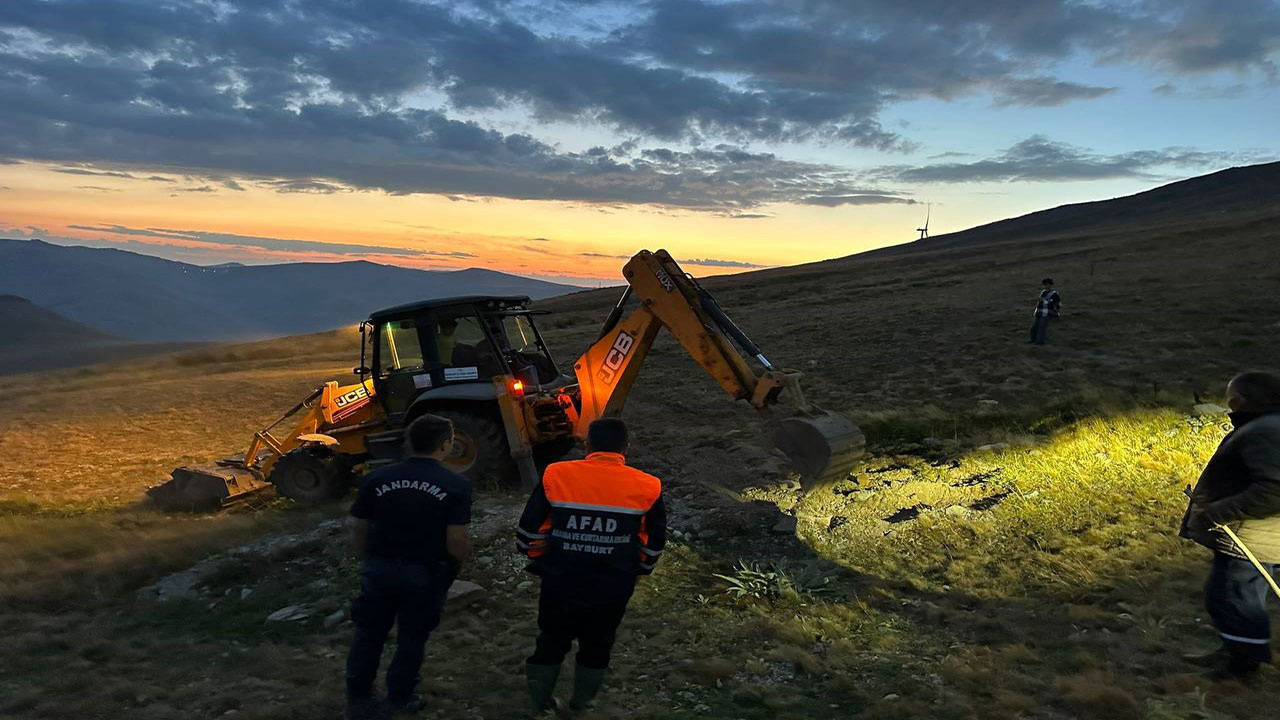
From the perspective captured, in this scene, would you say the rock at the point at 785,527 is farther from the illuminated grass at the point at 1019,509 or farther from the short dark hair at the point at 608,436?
the short dark hair at the point at 608,436

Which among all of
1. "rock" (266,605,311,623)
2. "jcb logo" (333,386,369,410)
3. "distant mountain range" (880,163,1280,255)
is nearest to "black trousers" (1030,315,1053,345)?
"jcb logo" (333,386,369,410)

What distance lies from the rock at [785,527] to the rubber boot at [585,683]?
13.6 feet

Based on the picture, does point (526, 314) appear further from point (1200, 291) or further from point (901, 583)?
point (1200, 291)

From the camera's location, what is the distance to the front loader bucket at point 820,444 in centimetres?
737

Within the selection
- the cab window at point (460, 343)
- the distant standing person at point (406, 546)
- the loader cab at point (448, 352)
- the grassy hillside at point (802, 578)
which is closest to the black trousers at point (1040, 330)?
the grassy hillside at point (802, 578)

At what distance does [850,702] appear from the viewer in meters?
4.80

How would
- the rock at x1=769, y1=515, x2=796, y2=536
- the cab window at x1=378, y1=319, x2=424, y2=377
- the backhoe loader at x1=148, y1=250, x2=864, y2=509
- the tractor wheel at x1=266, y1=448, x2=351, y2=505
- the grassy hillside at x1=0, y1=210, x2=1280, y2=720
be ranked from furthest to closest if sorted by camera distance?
the tractor wheel at x1=266, y1=448, x2=351, y2=505 < the cab window at x1=378, y1=319, x2=424, y2=377 < the backhoe loader at x1=148, y1=250, x2=864, y2=509 < the rock at x1=769, y1=515, x2=796, y2=536 < the grassy hillside at x1=0, y1=210, x2=1280, y2=720

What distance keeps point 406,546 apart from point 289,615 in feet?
10.4

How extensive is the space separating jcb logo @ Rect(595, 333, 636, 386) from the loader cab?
4.59 feet

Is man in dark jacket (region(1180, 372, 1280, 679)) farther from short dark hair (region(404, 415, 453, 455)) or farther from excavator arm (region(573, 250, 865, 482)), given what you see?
short dark hair (region(404, 415, 453, 455))

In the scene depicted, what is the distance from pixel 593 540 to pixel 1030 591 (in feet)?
14.7

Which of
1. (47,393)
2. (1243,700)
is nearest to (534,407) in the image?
(1243,700)

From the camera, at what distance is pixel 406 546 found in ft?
14.1

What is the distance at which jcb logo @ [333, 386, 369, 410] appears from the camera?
11.1 metres
